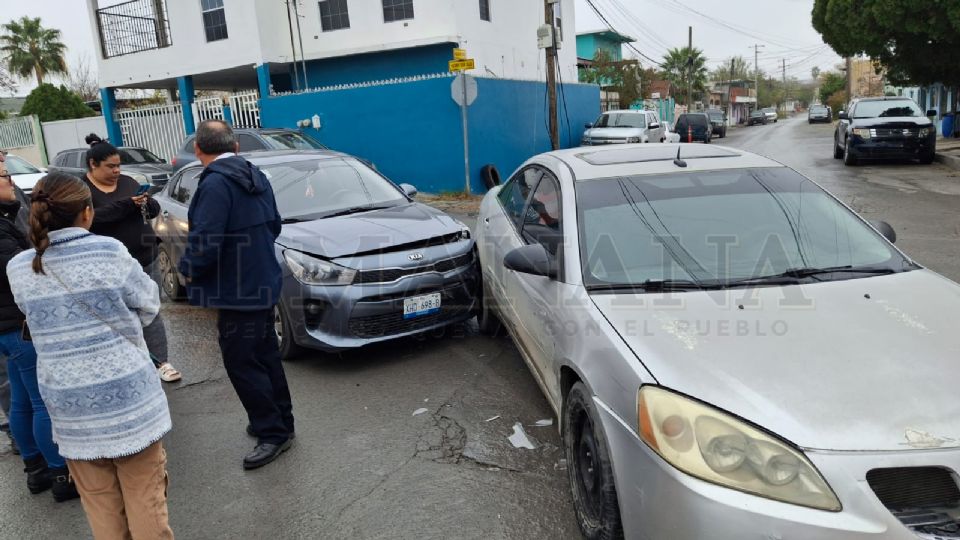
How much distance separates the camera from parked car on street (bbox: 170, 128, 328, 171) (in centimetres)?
1128

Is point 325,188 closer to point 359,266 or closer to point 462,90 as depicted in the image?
point 359,266

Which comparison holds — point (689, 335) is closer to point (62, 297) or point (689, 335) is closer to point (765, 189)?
point (765, 189)

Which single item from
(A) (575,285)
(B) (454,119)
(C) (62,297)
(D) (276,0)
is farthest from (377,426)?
(D) (276,0)

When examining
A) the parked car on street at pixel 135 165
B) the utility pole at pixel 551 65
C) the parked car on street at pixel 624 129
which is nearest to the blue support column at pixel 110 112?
the parked car on street at pixel 135 165

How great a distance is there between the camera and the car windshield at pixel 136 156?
1579 centimetres

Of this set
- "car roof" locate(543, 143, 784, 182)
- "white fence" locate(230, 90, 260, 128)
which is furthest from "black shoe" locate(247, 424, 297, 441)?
"white fence" locate(230, 90, 260, 128)

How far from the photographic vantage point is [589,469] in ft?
9.12

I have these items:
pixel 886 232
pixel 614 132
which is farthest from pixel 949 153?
pixel 886 232

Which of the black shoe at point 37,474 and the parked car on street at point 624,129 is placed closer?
the black shoe at point 37,474

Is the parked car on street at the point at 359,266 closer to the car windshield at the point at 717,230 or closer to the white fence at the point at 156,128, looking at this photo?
the car windshield at the point at 717,230

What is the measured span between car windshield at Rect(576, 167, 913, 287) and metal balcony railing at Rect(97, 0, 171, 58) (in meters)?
19.0

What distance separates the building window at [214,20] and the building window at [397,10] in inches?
168

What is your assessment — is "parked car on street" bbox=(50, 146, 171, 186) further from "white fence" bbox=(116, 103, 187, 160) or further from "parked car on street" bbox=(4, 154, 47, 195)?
"white fence" bbox=(116, 103, 187, 160)

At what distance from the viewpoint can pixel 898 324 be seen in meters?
2.56
